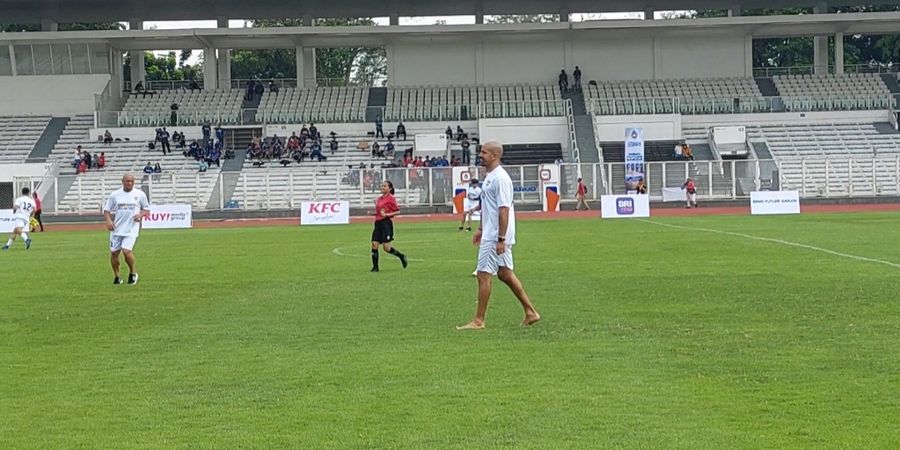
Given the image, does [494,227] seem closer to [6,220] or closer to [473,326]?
[473,326]

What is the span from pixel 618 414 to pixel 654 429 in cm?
52

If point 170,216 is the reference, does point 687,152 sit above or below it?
above

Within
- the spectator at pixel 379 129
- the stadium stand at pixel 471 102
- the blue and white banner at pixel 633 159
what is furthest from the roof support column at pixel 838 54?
the spectator at pixel 379 129

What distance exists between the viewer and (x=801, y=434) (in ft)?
25.6

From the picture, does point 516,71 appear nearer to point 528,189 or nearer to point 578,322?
point 528,189

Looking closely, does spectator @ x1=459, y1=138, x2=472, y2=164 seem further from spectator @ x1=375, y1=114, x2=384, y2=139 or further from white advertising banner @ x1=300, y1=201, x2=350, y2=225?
white advertising banner @ x1=300, y1=201, x2=350, y2=225

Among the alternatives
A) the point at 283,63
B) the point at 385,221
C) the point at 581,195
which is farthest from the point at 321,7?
the point at 385,221

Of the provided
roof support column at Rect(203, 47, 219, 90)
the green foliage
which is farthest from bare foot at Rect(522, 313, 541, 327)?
the green foliage

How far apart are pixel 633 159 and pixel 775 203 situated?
32.9 feet

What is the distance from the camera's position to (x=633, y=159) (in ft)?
187

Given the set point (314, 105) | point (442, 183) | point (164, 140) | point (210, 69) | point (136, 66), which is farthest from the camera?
point (136, 66)

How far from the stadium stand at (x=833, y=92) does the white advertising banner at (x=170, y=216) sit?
1426 inches

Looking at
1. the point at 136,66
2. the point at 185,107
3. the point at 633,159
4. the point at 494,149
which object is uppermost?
the point at 136,66

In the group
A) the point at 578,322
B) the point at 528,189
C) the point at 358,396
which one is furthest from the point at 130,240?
the point at 528,189
